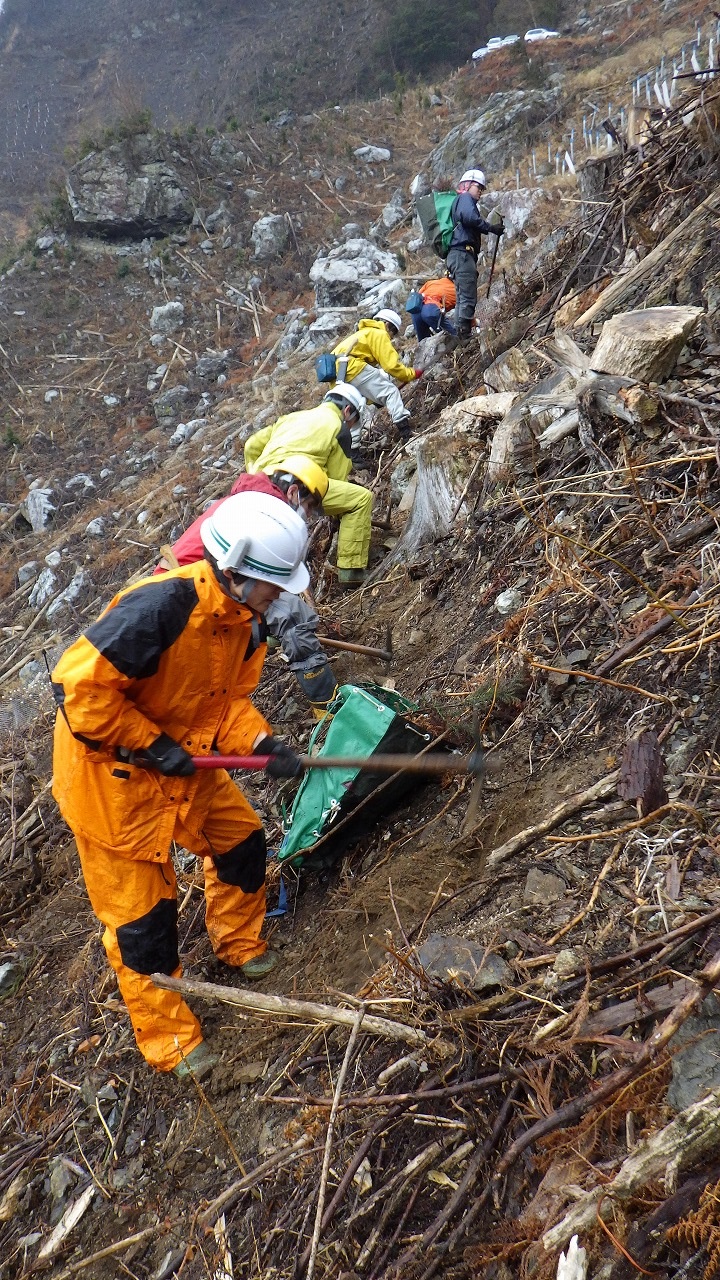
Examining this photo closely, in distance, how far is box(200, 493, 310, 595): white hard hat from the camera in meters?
2.80

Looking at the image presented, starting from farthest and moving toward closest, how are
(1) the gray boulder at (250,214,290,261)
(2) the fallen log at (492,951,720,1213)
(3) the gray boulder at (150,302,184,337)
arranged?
1. (1) the gray boulder at (250,214,290,261)
2. (3) the gray boulder at (150,302,184,337)
3. (2) the fallen log at (492,951,720,1213)

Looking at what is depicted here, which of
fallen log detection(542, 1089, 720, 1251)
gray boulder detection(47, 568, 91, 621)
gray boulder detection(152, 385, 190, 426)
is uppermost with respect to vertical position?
fallen log detection(542, 1089, 720, 1251)

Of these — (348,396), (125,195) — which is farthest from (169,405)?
(348,396)

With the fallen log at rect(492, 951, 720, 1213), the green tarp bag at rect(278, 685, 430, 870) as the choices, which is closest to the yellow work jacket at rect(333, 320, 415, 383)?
the green tarp bag at rect(278, 685, 430, 870)

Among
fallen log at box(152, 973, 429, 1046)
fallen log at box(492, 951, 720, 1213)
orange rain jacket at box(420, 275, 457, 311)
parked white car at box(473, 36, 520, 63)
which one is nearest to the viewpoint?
fallen log at box(492, 951, 720, 1213)

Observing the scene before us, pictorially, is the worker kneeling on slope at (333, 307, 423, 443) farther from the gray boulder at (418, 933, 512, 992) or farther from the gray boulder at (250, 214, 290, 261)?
the gray boulder at (250, 214, 290, 261)

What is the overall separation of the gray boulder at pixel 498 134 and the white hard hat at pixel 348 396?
1154 cm

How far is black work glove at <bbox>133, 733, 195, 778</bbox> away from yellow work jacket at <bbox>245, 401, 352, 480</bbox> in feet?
8.98

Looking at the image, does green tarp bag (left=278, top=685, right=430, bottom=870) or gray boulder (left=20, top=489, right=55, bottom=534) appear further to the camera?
gray boulder (left=20, top=489, right=55, bottom=534)

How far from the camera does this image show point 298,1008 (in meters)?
2.45

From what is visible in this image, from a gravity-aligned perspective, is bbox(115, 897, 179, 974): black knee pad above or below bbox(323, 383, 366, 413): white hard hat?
below

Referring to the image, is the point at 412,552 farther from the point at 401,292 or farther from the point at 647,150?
the point at 401,292

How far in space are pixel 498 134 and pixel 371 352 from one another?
38.9ft

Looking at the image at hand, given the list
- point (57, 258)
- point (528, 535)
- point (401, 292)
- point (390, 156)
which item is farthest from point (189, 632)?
point (390, 156)
